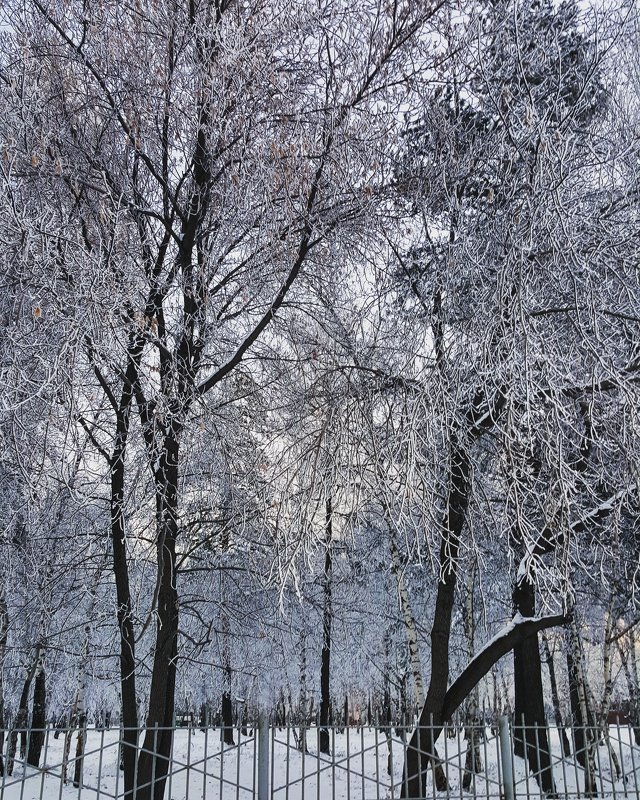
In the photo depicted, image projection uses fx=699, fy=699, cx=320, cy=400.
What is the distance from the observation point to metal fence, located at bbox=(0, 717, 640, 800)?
5.67 meters

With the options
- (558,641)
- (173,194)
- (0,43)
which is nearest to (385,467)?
(173,194)

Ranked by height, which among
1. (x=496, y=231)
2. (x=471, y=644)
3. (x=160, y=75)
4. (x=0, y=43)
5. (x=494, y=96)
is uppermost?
(x=0, y=43)

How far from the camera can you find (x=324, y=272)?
7465 mm

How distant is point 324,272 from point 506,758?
5.02m

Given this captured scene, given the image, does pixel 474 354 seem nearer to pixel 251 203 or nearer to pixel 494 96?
pixel 494 96

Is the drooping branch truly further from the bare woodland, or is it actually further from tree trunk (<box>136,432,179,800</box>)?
tree trunk (<box>136,432,179,800</box>)

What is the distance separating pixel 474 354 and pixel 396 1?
11.4 ft

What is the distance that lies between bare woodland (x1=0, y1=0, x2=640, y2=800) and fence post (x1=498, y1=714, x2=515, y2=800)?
0.28 metres

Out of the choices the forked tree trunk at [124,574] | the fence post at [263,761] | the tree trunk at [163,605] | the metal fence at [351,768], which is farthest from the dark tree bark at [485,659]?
the forked tree trunk at [124,574]

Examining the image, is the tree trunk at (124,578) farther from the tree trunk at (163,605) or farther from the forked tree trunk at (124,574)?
the tree trunk at (163,605)

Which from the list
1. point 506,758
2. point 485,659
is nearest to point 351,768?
point 485,659

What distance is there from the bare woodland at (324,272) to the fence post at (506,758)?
279 millimetres

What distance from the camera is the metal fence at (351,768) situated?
5672mm

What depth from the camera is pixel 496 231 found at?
18.0 ft
